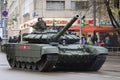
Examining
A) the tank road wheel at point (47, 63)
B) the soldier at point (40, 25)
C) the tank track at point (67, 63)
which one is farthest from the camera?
the soldier at point (40, 25)

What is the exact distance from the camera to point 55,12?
63.9m

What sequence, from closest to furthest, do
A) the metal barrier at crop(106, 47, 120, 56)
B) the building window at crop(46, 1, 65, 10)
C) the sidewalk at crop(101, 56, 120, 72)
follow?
the sidewalk at crop(101, 56, 120, 72), the metal barrier at crop(106, 47, 120, 56), the building window at crop(46, 1, 65, 10)

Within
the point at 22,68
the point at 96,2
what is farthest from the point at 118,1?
the point at 22,68

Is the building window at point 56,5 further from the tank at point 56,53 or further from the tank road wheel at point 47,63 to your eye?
the tank road wheel at point 47,63

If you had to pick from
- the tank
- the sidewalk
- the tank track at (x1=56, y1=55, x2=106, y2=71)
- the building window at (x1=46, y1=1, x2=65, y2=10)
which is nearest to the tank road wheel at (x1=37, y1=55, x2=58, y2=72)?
the tank

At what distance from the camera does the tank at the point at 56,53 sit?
20.9 metres

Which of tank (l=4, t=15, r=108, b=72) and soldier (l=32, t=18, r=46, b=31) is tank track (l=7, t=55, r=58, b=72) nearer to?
tank (l=4, t=15, r=108, b=72)

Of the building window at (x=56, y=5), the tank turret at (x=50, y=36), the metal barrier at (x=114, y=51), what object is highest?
the building window at (x=56, y=5)

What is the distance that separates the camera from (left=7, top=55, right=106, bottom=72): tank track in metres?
20.8

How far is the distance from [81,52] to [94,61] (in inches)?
33.5

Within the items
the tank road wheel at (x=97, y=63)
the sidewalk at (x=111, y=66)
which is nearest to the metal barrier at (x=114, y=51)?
the sidewalk at (x=111, y=66)

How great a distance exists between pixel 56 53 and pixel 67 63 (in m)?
1.61

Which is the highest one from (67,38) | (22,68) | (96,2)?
(96,2)

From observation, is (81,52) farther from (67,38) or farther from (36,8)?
(36,8)
